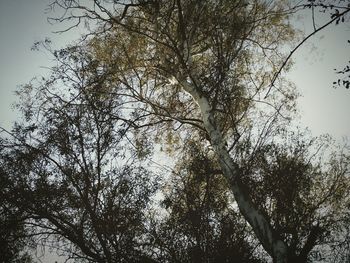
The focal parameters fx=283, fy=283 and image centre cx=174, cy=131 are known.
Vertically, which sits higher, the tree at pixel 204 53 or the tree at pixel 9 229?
the tree at pixel 204 53

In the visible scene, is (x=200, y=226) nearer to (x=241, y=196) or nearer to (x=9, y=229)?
(x=241, y=196)

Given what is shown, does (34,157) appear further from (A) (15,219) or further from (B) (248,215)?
(B) (248,215)

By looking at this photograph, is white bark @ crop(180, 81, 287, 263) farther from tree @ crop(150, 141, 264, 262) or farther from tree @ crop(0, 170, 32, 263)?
tree @ crop(0, 170, 32, 263)

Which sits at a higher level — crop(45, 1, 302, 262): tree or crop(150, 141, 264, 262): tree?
crop(45, 1, 302, 262): tree

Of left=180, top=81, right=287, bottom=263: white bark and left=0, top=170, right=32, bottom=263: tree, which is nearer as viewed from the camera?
left=180, top=81, right=287, bottom=263: white bark

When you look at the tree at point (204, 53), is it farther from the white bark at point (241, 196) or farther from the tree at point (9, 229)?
the tree at point (9, 229)

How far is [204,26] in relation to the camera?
283 inches

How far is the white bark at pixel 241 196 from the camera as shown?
4602 millimetres

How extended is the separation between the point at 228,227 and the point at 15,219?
16.1 ft

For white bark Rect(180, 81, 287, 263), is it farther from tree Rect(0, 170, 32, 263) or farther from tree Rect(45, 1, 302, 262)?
tree Rect(0, 170, 32, 263)

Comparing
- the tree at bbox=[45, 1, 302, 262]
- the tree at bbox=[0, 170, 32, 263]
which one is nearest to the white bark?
the tree at bbox=[45, 1, 302, 262]

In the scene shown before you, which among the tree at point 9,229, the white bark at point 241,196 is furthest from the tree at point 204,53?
the tree at point 9,229

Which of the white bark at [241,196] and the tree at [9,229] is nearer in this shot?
the white bark at [241,196]

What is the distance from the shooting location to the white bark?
4.60 meters
